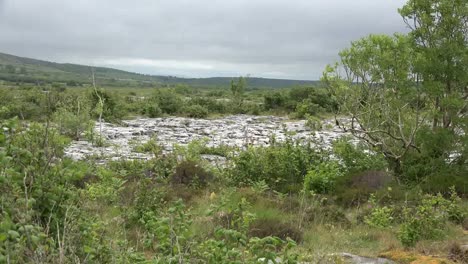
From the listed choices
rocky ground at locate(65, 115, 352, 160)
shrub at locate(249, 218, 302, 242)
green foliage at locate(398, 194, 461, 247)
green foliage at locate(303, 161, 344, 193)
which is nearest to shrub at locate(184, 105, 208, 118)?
rocky ground at locate(65, 115, 352, 160)

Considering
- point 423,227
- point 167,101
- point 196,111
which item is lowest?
point 196,111

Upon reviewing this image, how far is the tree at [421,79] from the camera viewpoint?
11.0 meters

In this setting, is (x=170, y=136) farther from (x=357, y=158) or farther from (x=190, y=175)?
(x=357, y=158)

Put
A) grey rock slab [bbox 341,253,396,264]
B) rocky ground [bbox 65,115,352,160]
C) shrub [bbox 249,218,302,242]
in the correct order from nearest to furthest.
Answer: grey rock slab [bbox 341,253,396,264]
shrub [bbox 249,218,302,242]
rocky ground [bbox 65,115,352,160]

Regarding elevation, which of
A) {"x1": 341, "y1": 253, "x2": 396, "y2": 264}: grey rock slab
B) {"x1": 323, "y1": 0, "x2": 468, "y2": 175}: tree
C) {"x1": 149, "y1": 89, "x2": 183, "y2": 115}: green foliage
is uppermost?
{"x1": 323, "y1": 0, "x2": 468, "y2": 175}: tree

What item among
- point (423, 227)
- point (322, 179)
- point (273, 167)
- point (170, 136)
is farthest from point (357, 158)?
point (170, 136)

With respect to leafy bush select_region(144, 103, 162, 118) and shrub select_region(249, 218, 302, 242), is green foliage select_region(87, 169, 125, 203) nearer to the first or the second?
shrub select_region(249, 218, 302, 242)

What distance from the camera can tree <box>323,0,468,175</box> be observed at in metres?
11.0

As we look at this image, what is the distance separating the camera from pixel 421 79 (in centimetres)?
1140

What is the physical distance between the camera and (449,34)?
37.0 ft

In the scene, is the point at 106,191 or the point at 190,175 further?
the point at 190,175

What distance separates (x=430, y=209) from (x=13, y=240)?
21.9 ft

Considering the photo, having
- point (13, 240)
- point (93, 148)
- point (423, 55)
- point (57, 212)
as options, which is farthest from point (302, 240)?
point (93, 148)

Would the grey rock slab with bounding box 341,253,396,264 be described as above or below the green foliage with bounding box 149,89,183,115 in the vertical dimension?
above
